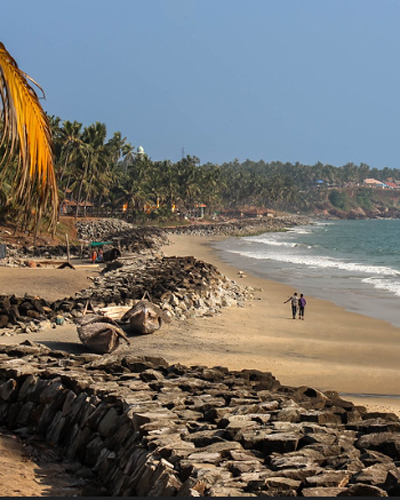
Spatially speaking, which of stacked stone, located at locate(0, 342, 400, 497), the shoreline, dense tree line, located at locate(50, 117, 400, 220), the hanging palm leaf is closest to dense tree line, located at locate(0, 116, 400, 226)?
dense tree line, located at locate(50, 117, 400, 220)

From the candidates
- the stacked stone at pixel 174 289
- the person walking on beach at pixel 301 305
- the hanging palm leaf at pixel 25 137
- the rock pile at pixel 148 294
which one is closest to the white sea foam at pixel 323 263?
the rock pile at pixel 148 294

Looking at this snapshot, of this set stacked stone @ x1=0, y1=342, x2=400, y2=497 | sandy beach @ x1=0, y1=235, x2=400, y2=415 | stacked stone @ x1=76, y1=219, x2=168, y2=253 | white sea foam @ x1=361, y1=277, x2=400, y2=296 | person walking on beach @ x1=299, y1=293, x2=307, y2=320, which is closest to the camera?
stacked stone @ x1=0, y1=342, x2=400, y2=497

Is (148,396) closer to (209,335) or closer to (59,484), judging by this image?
(59,484)

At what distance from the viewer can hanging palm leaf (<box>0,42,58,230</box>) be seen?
16.0ft

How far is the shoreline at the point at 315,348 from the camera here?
14.7 meters

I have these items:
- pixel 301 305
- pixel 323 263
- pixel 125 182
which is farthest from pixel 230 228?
pixel 301 305

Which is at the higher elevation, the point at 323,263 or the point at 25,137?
the point at 25,137

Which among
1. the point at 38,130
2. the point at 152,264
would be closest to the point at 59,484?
the point at 38,130

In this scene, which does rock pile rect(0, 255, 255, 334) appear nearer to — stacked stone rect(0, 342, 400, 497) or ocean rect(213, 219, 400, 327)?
ocean rect(213, 219, 400, 327)

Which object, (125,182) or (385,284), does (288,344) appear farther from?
(125,182)

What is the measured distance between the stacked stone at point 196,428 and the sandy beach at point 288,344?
9.67ft

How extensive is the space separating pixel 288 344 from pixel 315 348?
2.82ft

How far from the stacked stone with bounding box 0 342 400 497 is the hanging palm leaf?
3.49m

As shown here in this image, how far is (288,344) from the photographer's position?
19266mm
